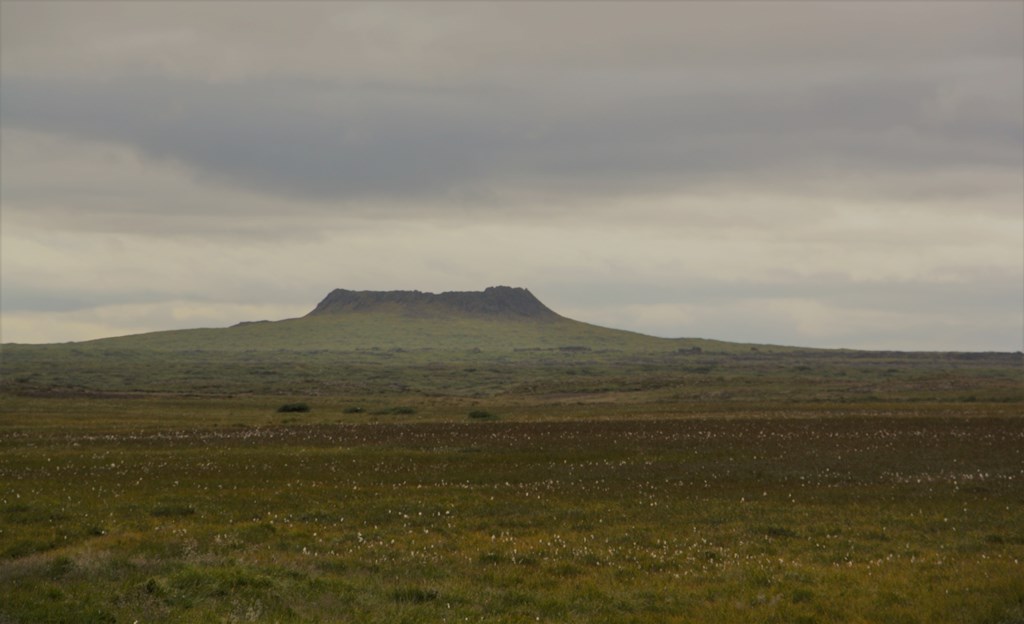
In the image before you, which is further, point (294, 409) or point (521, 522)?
point (294, 409)

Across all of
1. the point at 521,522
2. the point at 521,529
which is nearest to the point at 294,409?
the point at 521,522

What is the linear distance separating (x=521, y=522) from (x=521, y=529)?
3.18ft

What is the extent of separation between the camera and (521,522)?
23359mm

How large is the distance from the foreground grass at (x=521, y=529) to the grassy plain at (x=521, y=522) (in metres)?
0.09

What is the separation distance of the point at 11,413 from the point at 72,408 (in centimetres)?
715

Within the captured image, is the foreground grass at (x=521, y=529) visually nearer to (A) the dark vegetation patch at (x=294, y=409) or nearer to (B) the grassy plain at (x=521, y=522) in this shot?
(B) the grassy plain at (x=521, y=522)

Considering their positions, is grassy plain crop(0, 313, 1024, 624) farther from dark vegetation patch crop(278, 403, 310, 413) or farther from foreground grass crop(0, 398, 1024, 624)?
dark vegetation patch crop(278, 403, 310, 413)

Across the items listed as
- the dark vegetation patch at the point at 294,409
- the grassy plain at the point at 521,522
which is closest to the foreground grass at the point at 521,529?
the grassy plain at the point at 521,522

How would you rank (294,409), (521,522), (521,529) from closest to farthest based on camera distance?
1. (521,529)
2. (521,522)
3. (294,409)

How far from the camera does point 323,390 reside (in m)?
116

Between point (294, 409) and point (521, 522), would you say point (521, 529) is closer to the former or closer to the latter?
point (521, 522)

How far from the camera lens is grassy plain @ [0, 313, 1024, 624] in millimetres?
15156

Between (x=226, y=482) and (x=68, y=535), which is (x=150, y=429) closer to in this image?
(x=226, y=482)

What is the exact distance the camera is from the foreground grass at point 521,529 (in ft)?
49.5
